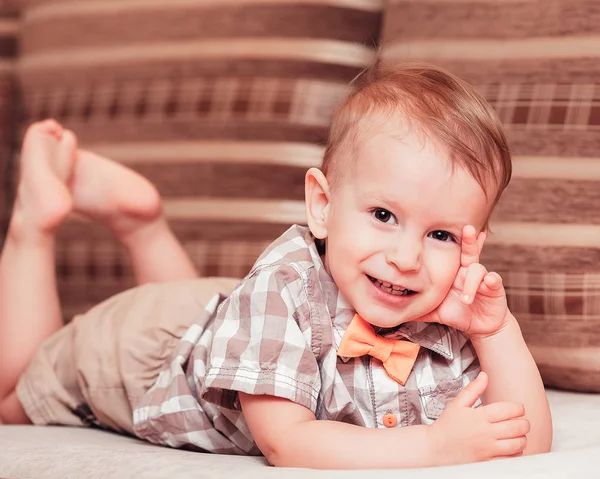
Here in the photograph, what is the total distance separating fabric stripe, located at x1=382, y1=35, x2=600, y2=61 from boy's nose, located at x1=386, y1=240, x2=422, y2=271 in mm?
485

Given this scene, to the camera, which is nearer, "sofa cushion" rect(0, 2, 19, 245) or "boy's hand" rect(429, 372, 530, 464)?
"boy's hand" rect(429, 372, 530, 464)

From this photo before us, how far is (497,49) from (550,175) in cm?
→ 21

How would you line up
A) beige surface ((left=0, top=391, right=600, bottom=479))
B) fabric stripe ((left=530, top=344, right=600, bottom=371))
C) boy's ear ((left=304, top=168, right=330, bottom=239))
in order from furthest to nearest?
fabric stripe ((left=530, top=344, right=600, bottom=371))
boy's ear ((left=304, top=168, right=330, bottom=239))
beige surface ((left=0, top=391, right=600, bottom=479))

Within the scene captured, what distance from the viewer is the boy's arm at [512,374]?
952mm

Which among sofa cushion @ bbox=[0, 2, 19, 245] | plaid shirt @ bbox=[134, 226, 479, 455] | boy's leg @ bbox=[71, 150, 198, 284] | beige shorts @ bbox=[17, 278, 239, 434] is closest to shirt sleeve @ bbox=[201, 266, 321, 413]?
plaid shirt @ bbox=[134, 226, 479, 455]


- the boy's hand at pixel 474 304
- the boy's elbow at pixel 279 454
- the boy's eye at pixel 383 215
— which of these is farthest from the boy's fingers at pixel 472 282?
the boy's elbow at pixel 279 454

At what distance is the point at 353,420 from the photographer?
0.98m

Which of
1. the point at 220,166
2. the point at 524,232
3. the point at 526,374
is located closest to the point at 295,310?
the point at 526,374

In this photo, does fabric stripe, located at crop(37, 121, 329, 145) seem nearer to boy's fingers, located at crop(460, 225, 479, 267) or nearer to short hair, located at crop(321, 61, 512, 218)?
short hair, located at crop(321, 61, 512, 218)

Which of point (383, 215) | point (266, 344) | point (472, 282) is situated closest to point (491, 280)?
point (472, 282)

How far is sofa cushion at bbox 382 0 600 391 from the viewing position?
116cm

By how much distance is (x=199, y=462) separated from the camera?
0.85m

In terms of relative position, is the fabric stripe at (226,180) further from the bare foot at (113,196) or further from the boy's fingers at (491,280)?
the boy's fingers at (491,280)

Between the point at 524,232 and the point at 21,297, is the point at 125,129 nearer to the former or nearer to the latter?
the point at 21,297
